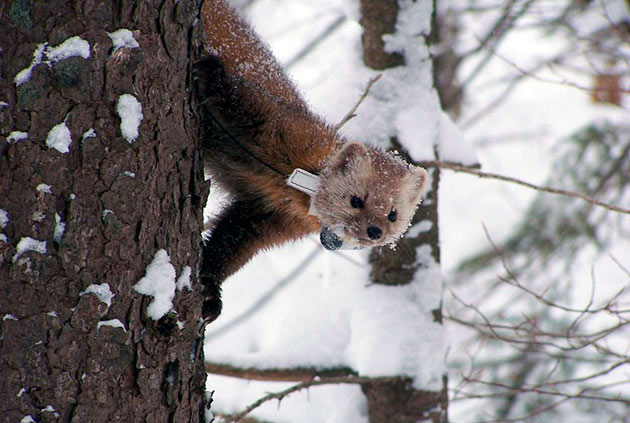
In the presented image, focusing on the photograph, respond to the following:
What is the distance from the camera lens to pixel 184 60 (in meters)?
2.12

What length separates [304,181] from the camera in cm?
292

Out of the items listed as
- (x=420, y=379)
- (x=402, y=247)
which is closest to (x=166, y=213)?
(x=402, y=247)

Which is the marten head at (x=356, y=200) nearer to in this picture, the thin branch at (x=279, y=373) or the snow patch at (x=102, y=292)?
the thin branch at (x=279, y=373)

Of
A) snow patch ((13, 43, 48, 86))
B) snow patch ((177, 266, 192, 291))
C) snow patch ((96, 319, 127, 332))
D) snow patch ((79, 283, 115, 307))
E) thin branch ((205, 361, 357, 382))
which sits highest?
thin branch ((205, 361, 357, 382))

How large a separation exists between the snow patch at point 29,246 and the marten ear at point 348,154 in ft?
5.00

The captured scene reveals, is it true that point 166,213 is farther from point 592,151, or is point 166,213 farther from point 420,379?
point 592,151

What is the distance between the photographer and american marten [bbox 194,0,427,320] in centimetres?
286

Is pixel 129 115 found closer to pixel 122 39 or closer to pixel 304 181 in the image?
pixel 122 39

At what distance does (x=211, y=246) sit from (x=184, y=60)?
1.25 metres

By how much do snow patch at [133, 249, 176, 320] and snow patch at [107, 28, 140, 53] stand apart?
24.1 inches

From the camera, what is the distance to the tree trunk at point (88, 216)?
1.69 meters

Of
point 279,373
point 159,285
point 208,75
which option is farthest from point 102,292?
point 279,373

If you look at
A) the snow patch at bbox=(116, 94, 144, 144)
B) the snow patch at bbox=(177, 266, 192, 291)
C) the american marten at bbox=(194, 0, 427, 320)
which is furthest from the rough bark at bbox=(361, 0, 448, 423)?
the snow patch at bbox=(116, 94, 144, 144)

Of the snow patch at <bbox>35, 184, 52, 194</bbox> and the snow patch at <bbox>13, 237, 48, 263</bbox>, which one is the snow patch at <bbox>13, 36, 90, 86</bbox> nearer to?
the snow patch at <bbox>35, 184, 52, 194</bbox>
